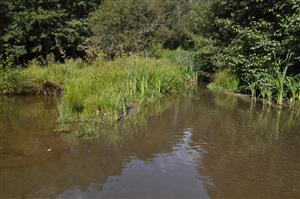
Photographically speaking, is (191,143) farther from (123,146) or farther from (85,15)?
(85,15)

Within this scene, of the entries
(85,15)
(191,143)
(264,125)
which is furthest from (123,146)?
(85,15)

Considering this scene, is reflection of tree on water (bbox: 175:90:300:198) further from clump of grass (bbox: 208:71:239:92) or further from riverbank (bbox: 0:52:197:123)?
clump of grass (bbox: 208:71:239:92)

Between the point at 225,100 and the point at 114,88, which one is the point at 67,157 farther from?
the point at 225,100

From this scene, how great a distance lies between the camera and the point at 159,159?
627 cm

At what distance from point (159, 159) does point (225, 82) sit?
797 cm

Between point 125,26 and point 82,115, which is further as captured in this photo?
point 125,26

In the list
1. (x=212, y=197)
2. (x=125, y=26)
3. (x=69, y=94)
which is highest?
(x=125, y=26)

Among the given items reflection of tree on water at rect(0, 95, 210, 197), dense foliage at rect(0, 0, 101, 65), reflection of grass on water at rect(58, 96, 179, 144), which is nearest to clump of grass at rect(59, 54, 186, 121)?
reflection of grass on water at rect(58, 96, 179, 144)

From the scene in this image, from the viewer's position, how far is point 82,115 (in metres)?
8.34

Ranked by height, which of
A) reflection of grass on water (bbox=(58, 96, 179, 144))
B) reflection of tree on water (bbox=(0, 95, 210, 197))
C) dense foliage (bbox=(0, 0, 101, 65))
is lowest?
reflection of tree on water (bbox=(0, 95, 210, 197))

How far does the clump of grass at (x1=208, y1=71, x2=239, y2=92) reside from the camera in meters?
13.3

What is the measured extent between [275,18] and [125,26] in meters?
8.92

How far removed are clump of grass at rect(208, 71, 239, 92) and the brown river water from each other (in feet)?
12.7

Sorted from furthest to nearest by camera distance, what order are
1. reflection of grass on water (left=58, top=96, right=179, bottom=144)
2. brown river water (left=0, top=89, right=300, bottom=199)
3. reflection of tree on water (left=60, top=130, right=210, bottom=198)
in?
reflection of grass on water (left=58, top=96, right=179, bottom=144), brown river water (left=0, top=89, right=300, bottom=199), reflection of tree on water (left=60, top=130, right=210, bottom=198)
